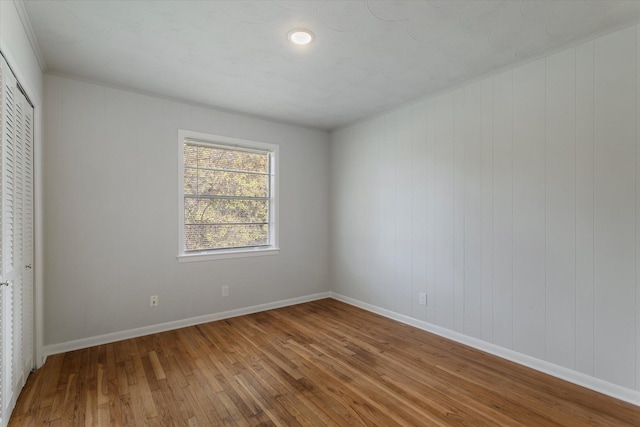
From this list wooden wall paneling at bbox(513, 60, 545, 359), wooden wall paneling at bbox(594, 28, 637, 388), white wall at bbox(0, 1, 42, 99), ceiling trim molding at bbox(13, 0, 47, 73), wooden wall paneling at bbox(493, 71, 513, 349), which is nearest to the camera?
white wall at bbox(0, 1, 42, 99)

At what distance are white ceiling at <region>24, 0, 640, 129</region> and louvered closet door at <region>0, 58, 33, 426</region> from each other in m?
0.64

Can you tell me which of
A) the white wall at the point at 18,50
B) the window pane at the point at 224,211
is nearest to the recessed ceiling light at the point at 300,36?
the white wall at the point at 18,50

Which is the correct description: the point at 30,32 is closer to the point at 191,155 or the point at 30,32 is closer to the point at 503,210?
the point at 191,155

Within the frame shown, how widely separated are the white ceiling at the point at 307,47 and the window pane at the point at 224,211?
1.24 meters

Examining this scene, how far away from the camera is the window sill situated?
3.63 meters

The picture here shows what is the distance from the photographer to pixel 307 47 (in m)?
2.46

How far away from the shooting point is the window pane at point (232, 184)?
3822mm

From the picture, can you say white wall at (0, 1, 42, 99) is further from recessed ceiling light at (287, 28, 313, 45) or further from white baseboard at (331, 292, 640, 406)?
white baseboard at (331, 292, 640, 406)

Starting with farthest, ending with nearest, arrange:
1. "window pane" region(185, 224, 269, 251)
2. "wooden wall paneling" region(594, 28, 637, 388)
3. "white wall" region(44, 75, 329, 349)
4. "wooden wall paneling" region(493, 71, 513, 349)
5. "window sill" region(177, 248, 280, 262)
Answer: "window pane" region(185, 224, 269, 251), "window sill" region(177, 248, 280, 262), "white wall" region(44, 75, 329, 349), "wooden wall paneling" region(493, 71, 513, 349), "wooden wall paneling" region(594, 28, 637, 388)

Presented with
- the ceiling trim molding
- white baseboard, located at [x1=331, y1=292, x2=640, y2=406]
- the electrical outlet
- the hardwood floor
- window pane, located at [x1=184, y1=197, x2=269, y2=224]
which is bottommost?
the hardwood floor

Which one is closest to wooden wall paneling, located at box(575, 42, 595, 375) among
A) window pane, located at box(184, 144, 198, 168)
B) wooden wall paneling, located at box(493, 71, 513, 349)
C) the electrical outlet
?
wooden wall paneling, located at box(493, 71, 513, 349)

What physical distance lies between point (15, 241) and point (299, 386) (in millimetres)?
2192

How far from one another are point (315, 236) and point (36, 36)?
11.7 ft

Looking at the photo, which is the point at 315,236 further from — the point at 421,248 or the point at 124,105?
the point at 124,105
